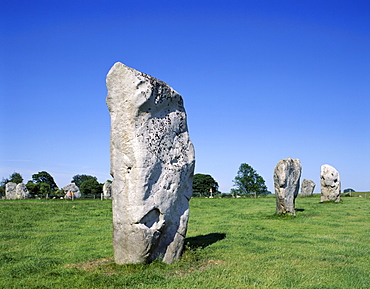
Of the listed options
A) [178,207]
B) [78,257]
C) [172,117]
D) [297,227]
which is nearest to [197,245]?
[178,207]

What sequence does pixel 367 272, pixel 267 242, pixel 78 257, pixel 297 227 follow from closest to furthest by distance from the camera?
pixel 367 272, pixel 78 257, pixel 267 242, pixel 297 227

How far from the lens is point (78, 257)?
9.59 metres

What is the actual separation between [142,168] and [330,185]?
24.7 m

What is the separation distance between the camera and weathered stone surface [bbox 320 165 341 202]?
96.4 feet

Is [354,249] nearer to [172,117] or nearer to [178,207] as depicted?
[178,207]

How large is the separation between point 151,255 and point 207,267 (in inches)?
50.4

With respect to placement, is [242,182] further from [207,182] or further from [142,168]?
[142,168]

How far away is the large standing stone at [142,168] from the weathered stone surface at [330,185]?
23374 mm

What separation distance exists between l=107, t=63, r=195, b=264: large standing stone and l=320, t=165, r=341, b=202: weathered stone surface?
23.4 metres

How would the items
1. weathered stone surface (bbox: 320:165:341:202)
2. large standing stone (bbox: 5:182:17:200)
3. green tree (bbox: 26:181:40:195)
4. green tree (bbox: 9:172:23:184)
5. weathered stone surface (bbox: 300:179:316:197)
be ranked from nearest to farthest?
weathered stone surface (bbox: 320:165:341:202), large standing stone (bbox: 5:182:17:200), weathered stone surface (bbox: 300:179:316:197), green tree (bbox: 26:181:40:195), green tree (bbox: 9:172:23:184)

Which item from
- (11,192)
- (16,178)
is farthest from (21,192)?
(16,178)

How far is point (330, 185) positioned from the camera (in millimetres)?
29469

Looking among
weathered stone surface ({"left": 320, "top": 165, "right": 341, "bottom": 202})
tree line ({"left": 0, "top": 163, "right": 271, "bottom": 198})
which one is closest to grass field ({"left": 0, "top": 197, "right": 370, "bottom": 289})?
weathered stone surface ({"left": 320, "top": 165, "right": 341, "bottom": 202})

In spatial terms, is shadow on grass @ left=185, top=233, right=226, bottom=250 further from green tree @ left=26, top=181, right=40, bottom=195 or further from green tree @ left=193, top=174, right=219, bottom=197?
green tree @ left=193, top=174, right=219, bottom=197
